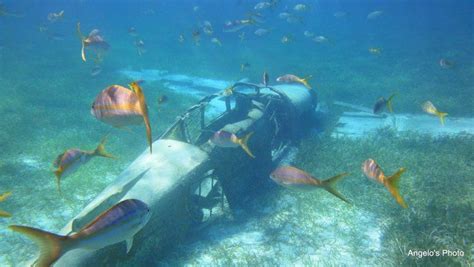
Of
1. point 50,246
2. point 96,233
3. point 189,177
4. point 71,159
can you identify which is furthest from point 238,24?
point 50,246

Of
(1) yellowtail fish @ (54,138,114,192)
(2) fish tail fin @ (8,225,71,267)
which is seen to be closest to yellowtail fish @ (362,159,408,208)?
(2) fish tail fin @ (8,225,71,267)

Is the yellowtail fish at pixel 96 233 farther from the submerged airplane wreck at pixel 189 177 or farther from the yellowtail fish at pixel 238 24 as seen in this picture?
the yellowtail fish at pixel 238 24

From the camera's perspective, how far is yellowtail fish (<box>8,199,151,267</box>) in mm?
2641

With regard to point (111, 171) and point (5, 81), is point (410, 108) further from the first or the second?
point (5, 81)

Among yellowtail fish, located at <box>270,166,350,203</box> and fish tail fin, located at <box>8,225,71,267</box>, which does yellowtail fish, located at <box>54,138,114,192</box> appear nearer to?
fish tail fin, located at <box>8,225,71,267</box>

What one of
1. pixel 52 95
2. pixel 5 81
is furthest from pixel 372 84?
Answer: pixel 5 81

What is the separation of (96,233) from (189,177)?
2.81 m

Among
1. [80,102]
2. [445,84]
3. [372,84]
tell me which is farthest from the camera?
[372,84]

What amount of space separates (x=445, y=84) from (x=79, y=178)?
705 inches

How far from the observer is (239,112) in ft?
30.6

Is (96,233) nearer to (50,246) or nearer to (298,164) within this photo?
(50,246)

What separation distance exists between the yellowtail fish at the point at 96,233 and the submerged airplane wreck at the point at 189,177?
156 centimetres

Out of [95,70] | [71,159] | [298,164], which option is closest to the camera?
[71,159]

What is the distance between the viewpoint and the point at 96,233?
9.07 feet
